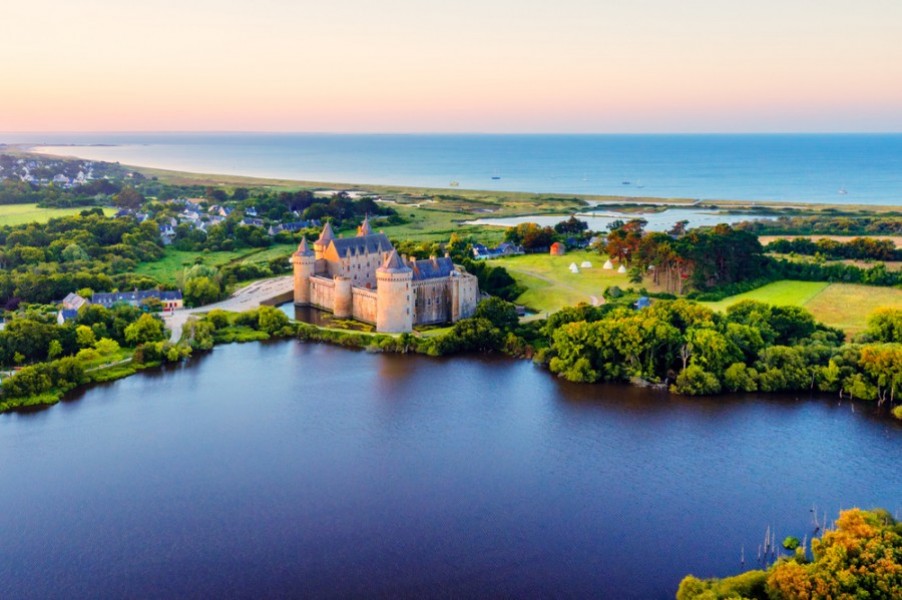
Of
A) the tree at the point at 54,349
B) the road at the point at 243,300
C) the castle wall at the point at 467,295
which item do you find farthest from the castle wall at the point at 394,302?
the tree at the point at 54,349

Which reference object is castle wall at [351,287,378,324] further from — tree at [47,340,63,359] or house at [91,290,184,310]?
tree at [47,340,63,359]

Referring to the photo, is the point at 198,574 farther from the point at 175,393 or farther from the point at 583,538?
the point at 175,393

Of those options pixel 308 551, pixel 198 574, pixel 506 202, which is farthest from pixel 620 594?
pixel 506 202

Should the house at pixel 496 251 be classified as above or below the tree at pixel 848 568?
above

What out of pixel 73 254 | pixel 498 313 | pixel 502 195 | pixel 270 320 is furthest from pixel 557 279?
pixel 502 195

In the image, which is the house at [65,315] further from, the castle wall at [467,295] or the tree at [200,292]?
the castle wall at [467,295]

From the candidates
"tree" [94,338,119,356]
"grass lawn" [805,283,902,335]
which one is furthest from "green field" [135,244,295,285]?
"grass lawn" [805,283,902,335]
